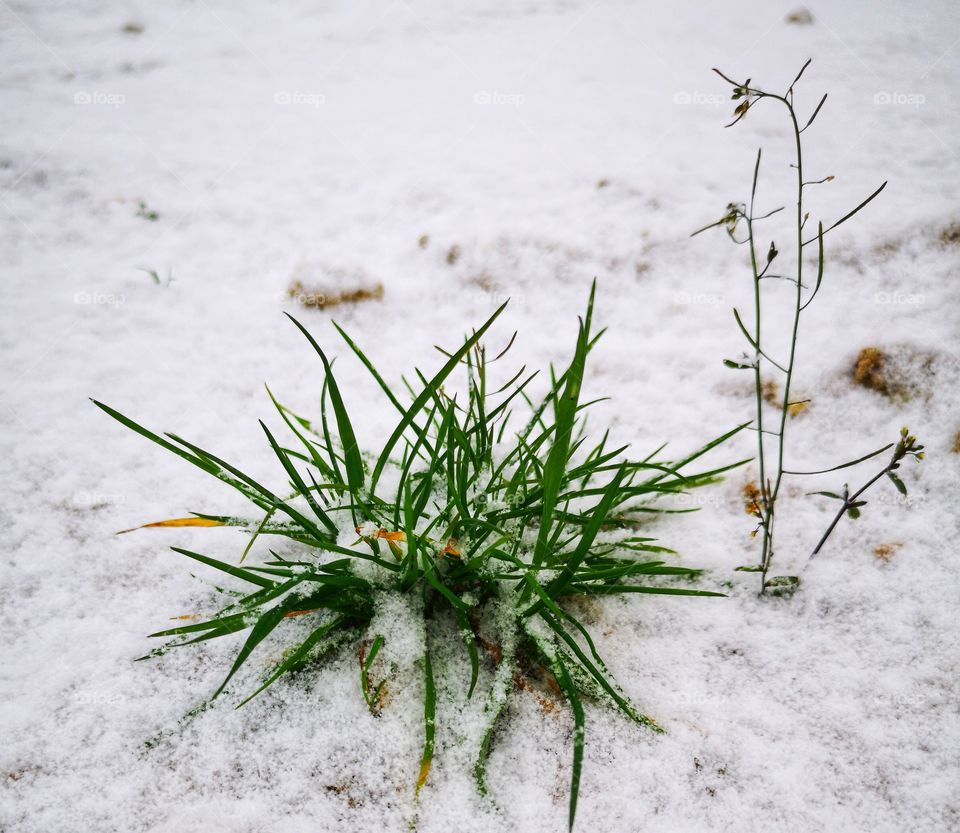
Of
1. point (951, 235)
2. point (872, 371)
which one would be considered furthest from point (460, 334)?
point (951, 235)

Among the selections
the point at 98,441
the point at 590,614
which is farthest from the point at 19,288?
the point at 590,614

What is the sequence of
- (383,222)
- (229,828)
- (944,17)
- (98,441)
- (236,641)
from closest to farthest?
(229,828) < (236,641) < (98,441) < (383,222) < (944,17)

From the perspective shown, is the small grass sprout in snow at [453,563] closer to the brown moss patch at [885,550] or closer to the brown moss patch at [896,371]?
the brown moss patch at [885,550]

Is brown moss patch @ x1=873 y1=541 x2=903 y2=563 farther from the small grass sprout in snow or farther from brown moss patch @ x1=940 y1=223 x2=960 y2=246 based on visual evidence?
brown moss patch @ x1=940 y1=223 x2=960 y2=246

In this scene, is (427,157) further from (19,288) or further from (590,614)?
(590,614)

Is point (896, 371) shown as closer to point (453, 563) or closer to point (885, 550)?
point (885, 550)

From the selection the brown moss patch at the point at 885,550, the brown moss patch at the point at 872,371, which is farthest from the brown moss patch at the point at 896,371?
the brown moss patch at the point at 885,550

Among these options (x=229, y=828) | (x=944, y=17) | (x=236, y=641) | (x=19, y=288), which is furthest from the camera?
(x=944, y=17)
